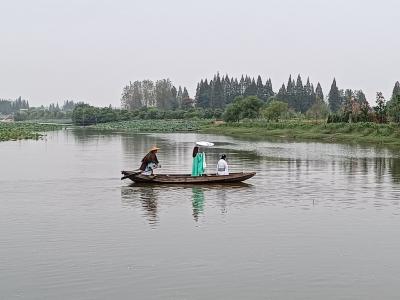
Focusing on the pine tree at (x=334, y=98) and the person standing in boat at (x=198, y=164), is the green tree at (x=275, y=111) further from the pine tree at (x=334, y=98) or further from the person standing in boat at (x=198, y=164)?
the person standing in boat at (x=198, y=164)

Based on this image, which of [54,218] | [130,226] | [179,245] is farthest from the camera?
[54,218]

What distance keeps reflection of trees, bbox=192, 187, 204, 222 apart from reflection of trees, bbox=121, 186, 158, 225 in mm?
1395

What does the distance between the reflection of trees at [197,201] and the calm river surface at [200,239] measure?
8 centimetres

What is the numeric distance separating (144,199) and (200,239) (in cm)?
780

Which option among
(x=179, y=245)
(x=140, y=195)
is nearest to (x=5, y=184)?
(x=140, y=195)

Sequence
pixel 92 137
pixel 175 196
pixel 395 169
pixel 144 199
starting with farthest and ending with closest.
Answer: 1. pixel 92 137
2. pixel 395 169
3. pixel 175 196
4. pixel 144 199

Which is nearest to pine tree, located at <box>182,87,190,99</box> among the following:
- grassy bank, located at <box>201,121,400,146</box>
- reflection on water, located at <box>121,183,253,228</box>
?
grassy bank, located at <box>201,121,400,146</box>

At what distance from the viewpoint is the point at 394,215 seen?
20.3 m

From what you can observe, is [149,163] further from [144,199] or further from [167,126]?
[167,126]

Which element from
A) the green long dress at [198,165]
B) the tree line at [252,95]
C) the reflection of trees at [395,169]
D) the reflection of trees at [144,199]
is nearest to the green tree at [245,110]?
the tree line at [252,95]

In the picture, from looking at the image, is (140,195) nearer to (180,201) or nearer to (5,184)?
(180,201)

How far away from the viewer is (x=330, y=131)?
7612cm

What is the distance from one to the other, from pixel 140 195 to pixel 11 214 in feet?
20.3

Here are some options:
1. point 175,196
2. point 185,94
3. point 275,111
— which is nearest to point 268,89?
point 185,94
